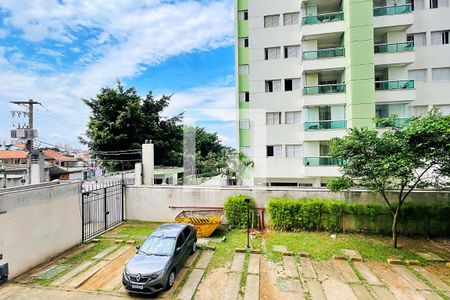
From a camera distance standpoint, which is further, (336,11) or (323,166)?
(336,11)

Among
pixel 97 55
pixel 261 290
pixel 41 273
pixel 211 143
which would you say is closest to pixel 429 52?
pixel 261 290

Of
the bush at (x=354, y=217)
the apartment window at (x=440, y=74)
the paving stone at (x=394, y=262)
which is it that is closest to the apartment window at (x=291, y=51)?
the apartment window at (x=440, y=74)

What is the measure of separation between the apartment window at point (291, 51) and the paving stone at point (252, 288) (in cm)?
1676

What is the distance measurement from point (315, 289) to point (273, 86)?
15.5 m

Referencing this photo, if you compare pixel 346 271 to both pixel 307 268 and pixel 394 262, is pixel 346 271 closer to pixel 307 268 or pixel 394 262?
pixel 307 268

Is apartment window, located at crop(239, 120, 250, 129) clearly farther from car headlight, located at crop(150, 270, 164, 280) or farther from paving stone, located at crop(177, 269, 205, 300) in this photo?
car headlight, located at crop(150, 270, 164, 280)

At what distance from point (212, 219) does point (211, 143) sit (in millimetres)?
33122

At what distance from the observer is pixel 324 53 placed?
717 inches

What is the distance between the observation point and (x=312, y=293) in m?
6.54

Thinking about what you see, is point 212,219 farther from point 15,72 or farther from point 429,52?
point 429,52

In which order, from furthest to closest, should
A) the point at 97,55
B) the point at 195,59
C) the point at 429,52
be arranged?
the point at 195,59 → the point at 429,52 → the point at 97,55

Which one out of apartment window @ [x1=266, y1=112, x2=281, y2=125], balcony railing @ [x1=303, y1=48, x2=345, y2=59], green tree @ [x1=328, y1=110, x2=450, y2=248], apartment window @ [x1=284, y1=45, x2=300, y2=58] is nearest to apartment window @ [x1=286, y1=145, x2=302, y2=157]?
apartment window @ [x1=266, y1=112, x2=281, y2=125]

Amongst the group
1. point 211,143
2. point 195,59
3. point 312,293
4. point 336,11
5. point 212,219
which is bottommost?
point 312,293

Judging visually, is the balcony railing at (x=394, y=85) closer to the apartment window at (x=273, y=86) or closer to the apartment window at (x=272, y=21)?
the apartment window at (x=273, y=86)
